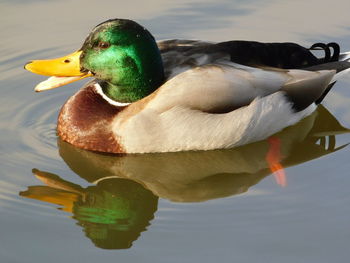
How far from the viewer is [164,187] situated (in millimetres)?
7430

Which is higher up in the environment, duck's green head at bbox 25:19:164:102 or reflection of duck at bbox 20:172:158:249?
duck's green head at bbox 25:19:164:102

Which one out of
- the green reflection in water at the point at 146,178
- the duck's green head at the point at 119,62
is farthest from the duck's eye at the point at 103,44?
the green reflection in water at the point at 146,178

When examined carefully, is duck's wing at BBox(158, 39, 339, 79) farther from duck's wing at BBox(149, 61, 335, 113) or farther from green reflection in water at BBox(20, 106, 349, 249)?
green reflection in water at BBox(20, 106, 349, 249)

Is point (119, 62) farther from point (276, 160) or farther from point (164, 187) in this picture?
point (276, 160)

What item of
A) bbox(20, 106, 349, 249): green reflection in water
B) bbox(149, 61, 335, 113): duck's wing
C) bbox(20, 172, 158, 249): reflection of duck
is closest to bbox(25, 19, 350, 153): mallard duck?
bbox(149, 61, 335, 113): duck's wing

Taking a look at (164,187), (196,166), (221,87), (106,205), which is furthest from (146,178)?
(221,87)

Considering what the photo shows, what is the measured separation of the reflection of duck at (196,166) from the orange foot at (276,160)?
0.11 feet

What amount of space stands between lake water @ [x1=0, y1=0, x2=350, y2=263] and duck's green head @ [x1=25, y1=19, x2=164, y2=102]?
617 mm

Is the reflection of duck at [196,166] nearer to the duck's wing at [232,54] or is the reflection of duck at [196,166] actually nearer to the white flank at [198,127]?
the white flank at [198,127]

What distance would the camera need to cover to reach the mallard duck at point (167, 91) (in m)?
7.63

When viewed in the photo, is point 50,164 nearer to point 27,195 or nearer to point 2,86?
point 27,195

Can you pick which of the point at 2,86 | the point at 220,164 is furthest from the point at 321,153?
the point at 2,86

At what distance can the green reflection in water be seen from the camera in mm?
6863

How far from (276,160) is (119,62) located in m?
1.58
